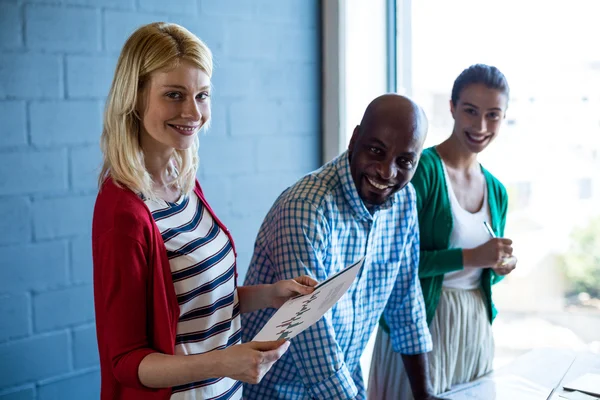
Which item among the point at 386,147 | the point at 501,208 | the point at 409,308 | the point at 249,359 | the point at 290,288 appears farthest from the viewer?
the point at 501,208

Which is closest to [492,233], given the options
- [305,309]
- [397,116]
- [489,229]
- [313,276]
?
[489,229]

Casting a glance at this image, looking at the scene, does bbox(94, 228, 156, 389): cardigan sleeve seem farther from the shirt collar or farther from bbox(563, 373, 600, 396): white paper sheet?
bbox(563, 373, 600, 396): white paper sheet

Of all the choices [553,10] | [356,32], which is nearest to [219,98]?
[356,32]

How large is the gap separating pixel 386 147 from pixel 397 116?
0.08m

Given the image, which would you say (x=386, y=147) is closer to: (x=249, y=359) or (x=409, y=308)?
(x=409, y=308)

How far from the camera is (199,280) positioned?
1347 mm

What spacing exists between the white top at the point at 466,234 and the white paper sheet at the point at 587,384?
379 mm

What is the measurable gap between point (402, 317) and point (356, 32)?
1.42 m

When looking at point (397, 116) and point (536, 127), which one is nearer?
point (397, 116)

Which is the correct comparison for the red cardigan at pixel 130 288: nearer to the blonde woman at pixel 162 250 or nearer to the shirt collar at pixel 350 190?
the blonde woman at pixel 162 250

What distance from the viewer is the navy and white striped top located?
1318 mm

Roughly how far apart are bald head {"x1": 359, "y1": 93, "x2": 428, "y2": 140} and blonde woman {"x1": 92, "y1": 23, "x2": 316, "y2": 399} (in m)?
0.42

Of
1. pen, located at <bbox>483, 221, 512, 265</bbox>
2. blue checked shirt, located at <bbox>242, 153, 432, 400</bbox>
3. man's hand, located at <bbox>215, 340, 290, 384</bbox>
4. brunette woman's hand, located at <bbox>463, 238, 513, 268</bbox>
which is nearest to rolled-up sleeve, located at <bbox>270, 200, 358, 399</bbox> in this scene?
blue checked shirt, located at <bbox>242, 153, 432, 400</bbox>

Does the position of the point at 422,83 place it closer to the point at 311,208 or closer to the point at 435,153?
the point at 435,153
